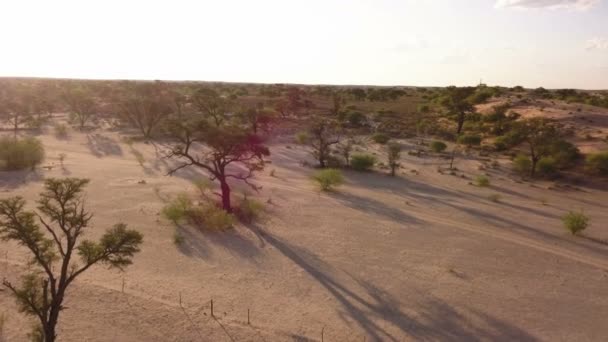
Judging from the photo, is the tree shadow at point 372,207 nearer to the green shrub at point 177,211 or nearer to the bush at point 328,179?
the bush at point 328,179

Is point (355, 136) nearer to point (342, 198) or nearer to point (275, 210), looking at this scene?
point (342, 198)

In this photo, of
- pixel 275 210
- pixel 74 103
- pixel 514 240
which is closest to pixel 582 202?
pixel 514 240

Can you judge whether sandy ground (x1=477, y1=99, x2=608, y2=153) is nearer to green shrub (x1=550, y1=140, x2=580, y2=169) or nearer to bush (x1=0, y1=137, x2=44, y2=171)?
green shrub (x1=550, y1=140, x2=580, y2=169)

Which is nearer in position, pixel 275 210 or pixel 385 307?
pixel 385 307

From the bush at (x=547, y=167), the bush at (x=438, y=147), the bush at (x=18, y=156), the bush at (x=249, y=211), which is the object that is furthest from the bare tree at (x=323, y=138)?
the bush at (x=18, y=156)

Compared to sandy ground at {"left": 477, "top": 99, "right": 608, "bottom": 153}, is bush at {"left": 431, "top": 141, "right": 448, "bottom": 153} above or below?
below

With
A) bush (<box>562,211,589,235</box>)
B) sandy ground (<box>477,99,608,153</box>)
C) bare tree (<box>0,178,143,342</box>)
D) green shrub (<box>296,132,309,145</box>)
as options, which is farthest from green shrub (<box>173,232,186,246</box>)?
sandy ground (<box>477,99,608,153</box>)

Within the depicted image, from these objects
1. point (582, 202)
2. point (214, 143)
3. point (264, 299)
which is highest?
point (214, 143)
